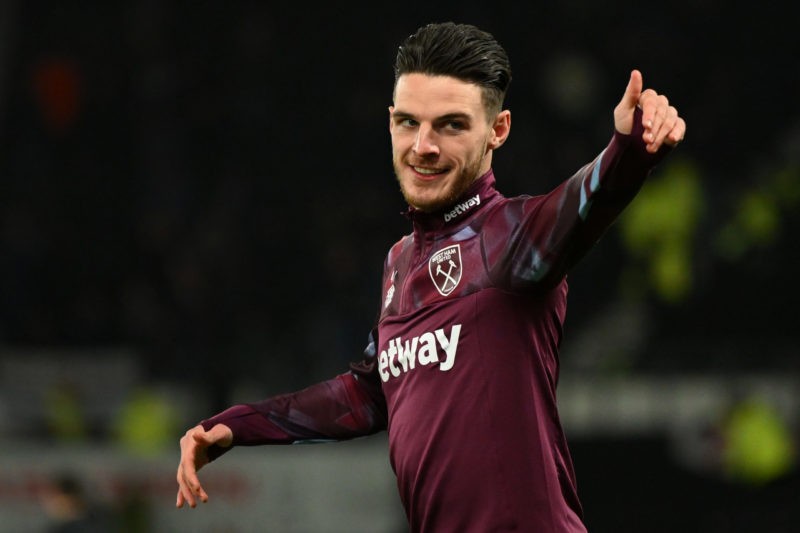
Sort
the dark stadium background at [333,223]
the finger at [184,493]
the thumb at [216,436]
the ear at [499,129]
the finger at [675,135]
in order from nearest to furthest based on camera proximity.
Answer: the finger at [675,135] → the ear at [499,129] → the finger at [184,493] → the thumb at [216,436] → the dark stadium background at [333,223]

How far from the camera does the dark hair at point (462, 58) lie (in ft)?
11.4

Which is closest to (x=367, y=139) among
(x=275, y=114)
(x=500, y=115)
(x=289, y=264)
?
(x=275, y=114)

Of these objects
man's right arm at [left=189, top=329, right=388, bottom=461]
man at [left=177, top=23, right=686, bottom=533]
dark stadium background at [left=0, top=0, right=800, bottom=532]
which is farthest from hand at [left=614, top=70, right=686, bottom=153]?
dark stadium background at [left=0, top=0, right=800, bottom=532]

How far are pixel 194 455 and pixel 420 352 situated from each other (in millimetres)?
737

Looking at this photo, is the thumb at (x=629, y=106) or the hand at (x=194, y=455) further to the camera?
the hand at (x=194, y=455)

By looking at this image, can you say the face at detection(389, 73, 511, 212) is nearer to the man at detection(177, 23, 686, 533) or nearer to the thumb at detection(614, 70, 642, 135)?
the man at detection(177, 23, 686, 533)

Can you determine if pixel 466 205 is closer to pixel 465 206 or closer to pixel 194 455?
pixel 465 206

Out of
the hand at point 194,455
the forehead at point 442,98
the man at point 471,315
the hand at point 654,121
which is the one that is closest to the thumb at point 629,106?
the hand at point 654,121

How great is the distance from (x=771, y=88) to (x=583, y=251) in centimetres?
930

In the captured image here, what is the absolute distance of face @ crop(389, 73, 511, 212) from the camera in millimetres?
3467

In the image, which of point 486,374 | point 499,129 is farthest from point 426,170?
point 486,374

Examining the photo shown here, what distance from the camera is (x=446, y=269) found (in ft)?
11.4

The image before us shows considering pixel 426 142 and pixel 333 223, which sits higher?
pixel 333 223

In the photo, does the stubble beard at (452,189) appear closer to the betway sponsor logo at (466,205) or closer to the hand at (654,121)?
the betway sponsor logo at (466,205)
